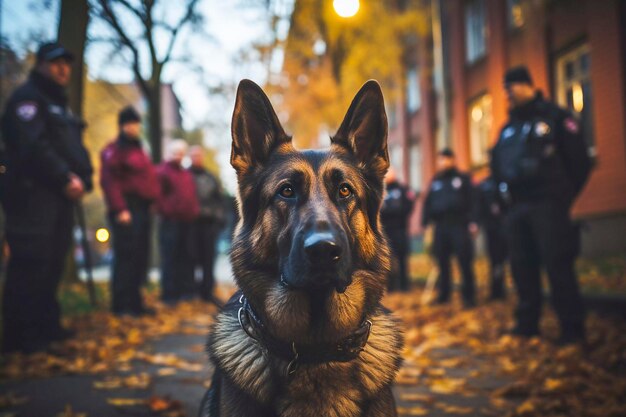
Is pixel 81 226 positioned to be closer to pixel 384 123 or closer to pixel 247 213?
pixel 247 213

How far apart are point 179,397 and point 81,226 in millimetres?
3528

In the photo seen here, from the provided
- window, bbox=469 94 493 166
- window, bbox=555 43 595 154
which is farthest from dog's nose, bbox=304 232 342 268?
window, bbox=469 94 493 166

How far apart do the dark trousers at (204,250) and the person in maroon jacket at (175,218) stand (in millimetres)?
148

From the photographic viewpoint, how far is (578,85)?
1216 cm

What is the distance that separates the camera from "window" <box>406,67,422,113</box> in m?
22.8

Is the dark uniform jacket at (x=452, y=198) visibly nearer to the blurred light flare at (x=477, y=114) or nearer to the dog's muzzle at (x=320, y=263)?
the dog's muzzle at (x=320, y=263)

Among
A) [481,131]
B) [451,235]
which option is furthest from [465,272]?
[481,131]

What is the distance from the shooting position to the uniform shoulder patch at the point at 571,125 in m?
5.02

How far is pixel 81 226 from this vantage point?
6.42 metres

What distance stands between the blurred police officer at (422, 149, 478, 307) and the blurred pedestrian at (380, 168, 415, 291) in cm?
146

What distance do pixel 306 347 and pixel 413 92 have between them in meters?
22.6

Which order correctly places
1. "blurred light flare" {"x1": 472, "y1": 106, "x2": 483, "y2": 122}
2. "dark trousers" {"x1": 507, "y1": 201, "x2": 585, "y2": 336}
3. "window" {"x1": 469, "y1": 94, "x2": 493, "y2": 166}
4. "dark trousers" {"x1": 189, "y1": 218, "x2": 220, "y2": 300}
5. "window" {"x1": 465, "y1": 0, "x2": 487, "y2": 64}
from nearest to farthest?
"dark trousers" {"x1": 507, "y1": 201, "x2": 585, "y2": 336} → "dark trousers" {"x1": 189, "y1": 218, "x2": 220, "y2": 300} → "window" {"x1": 469, "y1": 94, "x2": 493, "y2": 166} → "window" {"x1": 465, "y1": 0, "x2": 487, "y2": 64} → "blurred light flare" {"x1": 472, "y1": 106, "x2": 483, "y2": 122}

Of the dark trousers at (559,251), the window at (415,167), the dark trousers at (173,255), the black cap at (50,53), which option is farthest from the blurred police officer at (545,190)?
the window at (415,167)

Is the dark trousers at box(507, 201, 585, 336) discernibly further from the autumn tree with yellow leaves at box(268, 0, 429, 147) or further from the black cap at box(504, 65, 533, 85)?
the autumn tree with yellow leaves at box(268, 0, 429, 147)
